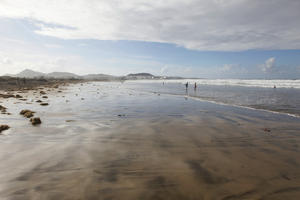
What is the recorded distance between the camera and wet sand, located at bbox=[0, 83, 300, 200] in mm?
3529

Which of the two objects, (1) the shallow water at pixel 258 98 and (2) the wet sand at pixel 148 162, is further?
(1) the shallow water at pixel 258 98

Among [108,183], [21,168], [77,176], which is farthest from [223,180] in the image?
[21,168]

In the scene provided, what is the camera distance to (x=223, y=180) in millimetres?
3934

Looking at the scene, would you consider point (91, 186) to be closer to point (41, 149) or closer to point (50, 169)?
point (50, 169)

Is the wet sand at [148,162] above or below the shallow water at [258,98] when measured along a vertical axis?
below

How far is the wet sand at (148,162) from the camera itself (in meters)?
3.53

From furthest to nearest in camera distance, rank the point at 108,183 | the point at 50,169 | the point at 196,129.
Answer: the point at 196,129 → the point at 50,169 → the point at 108,183

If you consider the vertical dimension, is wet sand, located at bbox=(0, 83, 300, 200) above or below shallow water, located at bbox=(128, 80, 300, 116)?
below

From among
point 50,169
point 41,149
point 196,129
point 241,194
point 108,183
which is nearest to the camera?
point 241,194

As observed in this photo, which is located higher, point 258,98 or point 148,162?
point 258,98

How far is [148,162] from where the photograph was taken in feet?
15.5

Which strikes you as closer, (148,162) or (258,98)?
(148,162)

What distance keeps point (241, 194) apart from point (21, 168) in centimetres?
519

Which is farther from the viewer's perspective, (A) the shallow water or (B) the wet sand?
(A) the shallow water
